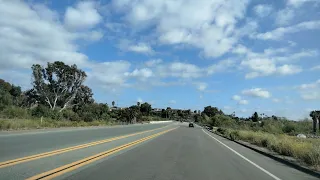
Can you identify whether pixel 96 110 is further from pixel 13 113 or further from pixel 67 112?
pixel 13 113

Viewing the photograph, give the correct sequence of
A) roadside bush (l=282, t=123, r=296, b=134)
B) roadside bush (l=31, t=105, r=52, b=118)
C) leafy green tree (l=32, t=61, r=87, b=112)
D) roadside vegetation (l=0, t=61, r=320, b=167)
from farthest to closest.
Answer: leafy green tree (l=32, t=61, r=87, b=112)
roadside bush (l=282, t=123, r=296, b=134)
roadside bush (l=31, t=105, r=52, b=118)
roadside vegetation (l=0, t=61, r=320, b=167)

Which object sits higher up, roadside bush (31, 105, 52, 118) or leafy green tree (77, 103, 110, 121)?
leafy green tree (77, 103, 110, 121)

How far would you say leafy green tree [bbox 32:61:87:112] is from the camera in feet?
307

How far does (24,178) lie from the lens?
355 inches

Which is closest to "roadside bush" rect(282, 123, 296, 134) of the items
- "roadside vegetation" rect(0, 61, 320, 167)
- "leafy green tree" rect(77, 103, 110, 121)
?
"roadside vegetation" rect(0, 61, 320, 167)

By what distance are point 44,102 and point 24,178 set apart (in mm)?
91952

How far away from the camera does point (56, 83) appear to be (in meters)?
95.7

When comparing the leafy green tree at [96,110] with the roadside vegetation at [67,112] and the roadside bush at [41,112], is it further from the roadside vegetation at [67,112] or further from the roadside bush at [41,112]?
the roadside bush at [41,112]

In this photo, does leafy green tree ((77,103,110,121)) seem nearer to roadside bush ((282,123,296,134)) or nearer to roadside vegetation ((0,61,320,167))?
roadside vegetation ((0,61,320,167))

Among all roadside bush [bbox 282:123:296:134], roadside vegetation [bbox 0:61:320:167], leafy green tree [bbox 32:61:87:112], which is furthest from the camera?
leafy green tree [bbox 32:61:87:112]

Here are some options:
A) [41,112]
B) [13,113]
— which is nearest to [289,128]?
[41,112]

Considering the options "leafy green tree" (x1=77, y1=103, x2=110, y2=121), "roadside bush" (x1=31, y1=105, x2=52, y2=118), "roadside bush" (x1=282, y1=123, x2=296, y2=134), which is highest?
"leafy green tree" (x1=77, y1=103, x2=110, y2=121)

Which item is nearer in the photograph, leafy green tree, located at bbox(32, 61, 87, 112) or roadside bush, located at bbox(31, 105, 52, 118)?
roadside bush, located at bbox(31, 105, 52, 118)

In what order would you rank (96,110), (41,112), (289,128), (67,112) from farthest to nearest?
(96,110), (67,112), (289,128), (41,112)
